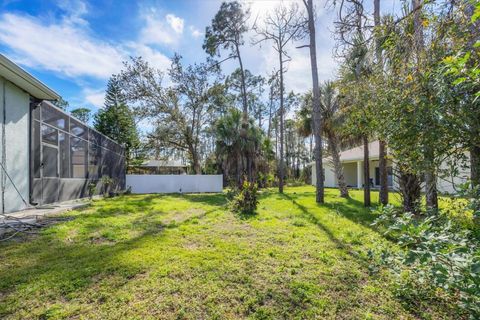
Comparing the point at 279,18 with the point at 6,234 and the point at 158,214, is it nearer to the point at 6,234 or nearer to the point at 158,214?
the point at 158,214

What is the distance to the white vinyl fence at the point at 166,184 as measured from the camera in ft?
53.6

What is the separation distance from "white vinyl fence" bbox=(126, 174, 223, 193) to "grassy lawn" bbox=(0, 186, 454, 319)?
11260 mm

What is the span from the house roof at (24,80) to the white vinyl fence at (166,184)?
31.9 ft

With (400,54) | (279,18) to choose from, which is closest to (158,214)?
(400,54)

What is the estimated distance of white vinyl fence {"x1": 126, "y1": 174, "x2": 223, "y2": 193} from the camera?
53.6ft

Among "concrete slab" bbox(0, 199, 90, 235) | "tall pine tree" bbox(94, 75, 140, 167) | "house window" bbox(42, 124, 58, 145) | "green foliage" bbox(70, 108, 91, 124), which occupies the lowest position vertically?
"concrete slab" bbox(0, 199, 90, 235)

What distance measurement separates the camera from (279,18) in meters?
13.9

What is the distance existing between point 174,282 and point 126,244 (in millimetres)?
1807

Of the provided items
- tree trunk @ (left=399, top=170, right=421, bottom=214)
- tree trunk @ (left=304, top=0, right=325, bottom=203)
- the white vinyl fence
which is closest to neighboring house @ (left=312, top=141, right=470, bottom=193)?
tree trunk @ (left=304, top=0, right=325, bottom=203)

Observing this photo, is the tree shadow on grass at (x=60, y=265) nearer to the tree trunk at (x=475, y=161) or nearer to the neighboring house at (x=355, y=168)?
the tree trunk at (x=475, y=161)

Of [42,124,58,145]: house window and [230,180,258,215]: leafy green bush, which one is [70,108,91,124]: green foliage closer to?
[42,124,58,145]: house window

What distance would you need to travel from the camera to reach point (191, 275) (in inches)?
118

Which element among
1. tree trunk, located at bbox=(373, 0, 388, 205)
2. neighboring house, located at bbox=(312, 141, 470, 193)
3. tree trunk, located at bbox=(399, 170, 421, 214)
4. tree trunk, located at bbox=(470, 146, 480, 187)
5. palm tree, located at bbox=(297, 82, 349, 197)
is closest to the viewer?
tree trunk, located at bbox=(470, 146, 480, 187)

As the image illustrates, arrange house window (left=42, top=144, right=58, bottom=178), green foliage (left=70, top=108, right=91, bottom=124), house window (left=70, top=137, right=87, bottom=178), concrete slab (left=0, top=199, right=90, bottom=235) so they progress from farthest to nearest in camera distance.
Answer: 1. green foliage (left=70, top=108, right=91, bottom=124)
2. house window (left=70, top=137, right=87, bottom=178)
3. house window (left=42, top=144, right=58, bottom=178)
4. concrete slab (left=0, top=199, right=90, bottom=235)
